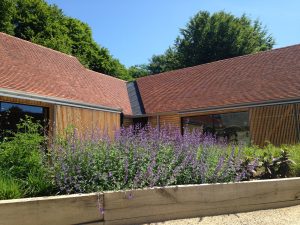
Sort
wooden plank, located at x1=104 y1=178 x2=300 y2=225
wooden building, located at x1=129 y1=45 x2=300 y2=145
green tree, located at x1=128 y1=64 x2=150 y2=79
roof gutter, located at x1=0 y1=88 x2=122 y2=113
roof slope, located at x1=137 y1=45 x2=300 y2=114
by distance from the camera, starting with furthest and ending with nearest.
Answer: green tree, located at x1=128 y1=64 x2=150 y2=79 → roof slope, located at x1=137 y1=45 x2=300 y2=114 → wooden building, located at x1=129 y1=45 x2=300 y2=145 → roof gutter, located at x1=0 y1=88 x2=122 y2=113 → wooden plank, located at x1=104 y1=178 x2=300 y2=225

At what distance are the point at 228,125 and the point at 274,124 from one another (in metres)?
2.00

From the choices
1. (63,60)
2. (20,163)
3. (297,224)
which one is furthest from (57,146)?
(63,60)

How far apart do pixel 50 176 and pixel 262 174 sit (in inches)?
145

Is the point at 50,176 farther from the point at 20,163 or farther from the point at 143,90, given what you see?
the point at 143,90

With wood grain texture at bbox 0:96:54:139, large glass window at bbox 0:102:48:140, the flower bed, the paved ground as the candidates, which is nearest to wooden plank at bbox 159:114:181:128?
wood grain texture at bbox 0:96:54:139

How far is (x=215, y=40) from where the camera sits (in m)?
36.3

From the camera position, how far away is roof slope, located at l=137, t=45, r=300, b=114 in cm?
1480

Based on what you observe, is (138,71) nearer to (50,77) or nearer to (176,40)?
(176,40)

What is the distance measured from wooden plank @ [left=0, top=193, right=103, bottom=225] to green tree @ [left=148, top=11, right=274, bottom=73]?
32646 mm

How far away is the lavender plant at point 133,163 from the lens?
434 centimetres

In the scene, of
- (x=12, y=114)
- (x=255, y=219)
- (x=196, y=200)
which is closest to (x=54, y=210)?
(x=196, y=200)

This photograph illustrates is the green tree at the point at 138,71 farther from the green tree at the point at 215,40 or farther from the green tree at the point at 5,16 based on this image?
the green tree at the point at 5,16

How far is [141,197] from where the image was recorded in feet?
14.2

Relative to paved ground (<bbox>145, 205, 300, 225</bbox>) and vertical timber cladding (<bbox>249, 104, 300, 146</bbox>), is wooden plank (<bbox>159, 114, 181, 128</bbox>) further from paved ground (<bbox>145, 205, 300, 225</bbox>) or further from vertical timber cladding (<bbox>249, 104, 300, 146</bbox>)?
paved ground (<bbox>145, 205, 300, 225</bbox>)
